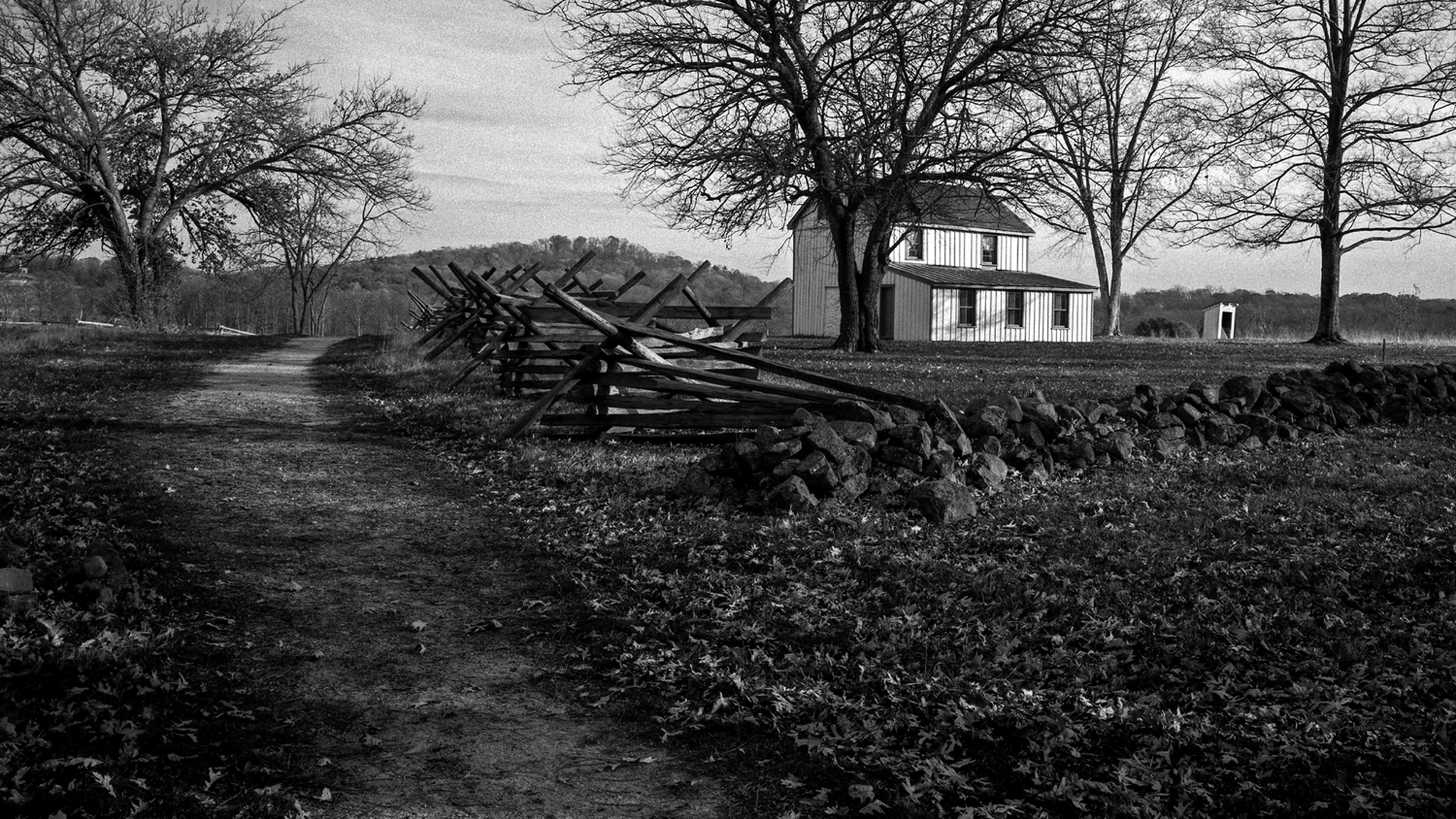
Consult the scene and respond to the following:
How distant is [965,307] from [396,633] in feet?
120

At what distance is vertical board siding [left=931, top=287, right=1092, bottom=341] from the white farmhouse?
39 mm

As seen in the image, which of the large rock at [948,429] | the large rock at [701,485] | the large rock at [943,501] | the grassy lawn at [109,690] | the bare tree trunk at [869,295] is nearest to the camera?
the grassy lawn at [109,690]

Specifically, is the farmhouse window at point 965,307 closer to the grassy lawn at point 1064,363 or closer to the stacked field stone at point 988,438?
the grassy lawn at point 1064,363

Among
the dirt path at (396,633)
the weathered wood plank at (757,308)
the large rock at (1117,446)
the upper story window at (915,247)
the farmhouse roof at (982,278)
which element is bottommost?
the dirt path at (396,633)

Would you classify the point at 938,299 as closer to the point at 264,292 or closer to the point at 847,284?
the point at 847,284

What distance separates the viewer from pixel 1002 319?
133ft

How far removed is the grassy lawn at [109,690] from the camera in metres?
3.09

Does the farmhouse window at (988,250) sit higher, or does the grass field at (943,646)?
the farmhouse window at (988,250)

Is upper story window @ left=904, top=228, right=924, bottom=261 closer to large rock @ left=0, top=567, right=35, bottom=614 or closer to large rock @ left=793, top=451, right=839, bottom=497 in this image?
large rock @ left=793, top=451, right=839, bottom=497

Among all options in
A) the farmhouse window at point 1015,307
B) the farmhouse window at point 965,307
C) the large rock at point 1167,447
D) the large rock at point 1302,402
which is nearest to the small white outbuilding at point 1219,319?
the farmhouse window at point 1015,307

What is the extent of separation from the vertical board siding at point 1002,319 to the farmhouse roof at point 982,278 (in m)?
0.44

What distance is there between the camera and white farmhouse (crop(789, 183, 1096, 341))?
3834 centimetres

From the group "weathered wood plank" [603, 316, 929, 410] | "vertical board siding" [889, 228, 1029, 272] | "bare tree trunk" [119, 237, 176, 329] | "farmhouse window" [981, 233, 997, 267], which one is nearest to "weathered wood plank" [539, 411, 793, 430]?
"weathered wood plank" [603, 316, 929, 410]

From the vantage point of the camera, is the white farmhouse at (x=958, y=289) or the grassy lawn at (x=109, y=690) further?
the white farmhouse at (x=958, y=289)
